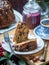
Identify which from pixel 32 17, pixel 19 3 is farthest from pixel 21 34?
pixel 19 3

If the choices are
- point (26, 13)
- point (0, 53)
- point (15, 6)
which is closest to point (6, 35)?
point (0, 53)

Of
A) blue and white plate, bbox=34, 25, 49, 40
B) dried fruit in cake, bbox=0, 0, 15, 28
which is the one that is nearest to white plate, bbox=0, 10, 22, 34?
dried fruit in cake, bbox=0, 0, 15, 28

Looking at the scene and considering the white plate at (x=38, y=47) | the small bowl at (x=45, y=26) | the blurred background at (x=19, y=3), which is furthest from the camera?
the blurred background at (x=19, y=3)

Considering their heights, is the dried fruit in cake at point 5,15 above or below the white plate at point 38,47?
above

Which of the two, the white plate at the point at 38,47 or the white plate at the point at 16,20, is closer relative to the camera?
the white plate at the point at 38,47

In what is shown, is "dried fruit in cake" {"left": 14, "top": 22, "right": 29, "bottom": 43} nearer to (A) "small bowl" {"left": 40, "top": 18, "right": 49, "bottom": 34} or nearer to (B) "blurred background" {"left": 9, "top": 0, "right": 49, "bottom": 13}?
(A) "small bowl" {"left": 40, "top": 18, "right": 49, "bottom": 34}

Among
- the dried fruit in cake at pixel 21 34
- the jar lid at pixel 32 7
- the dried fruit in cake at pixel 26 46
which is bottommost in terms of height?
the dried fruit in cake at pixel 26 46

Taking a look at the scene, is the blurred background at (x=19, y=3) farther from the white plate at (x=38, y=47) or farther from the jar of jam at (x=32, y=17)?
the white plate at (x=38, y=47)

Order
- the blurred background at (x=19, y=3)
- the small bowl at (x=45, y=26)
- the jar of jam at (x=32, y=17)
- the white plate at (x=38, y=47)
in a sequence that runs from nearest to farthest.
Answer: the white plate at (x=38, y=47)
the small bowl at (x=45, y=26)
the jar of jam at (x=32, y=17)
the blurred background at (x=19, y=3)

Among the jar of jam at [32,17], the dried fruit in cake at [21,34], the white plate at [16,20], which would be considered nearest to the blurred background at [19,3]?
the white plate at [16,20]

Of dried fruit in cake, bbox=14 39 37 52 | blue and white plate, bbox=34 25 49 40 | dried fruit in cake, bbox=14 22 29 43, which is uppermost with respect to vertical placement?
dried fruit in cake, bbox=14 22 29 43

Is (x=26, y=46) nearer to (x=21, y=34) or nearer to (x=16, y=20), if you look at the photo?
(x=21, y=34)
